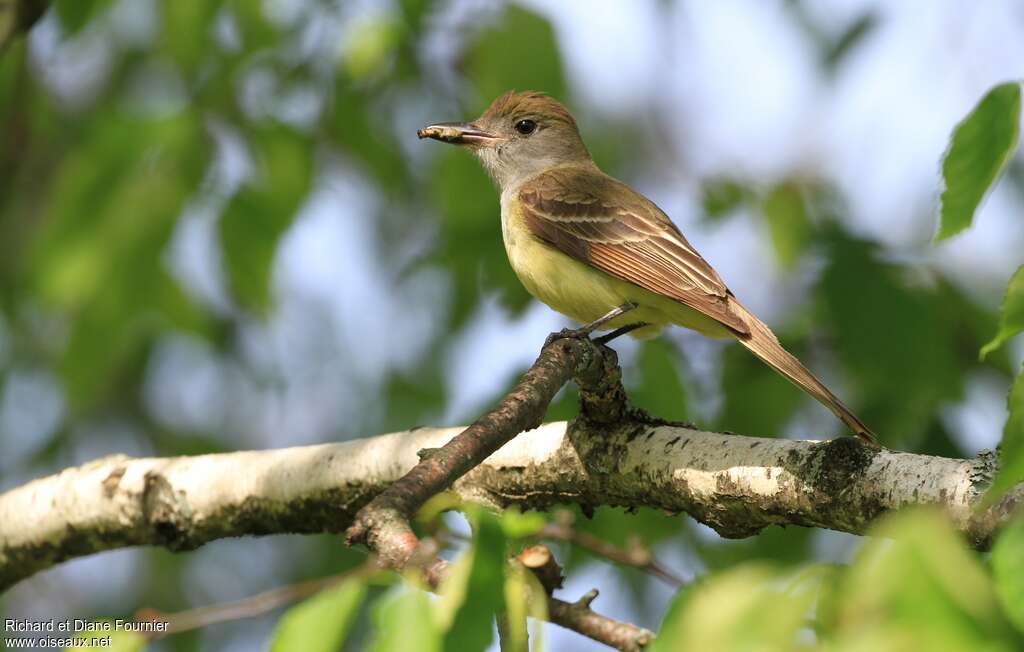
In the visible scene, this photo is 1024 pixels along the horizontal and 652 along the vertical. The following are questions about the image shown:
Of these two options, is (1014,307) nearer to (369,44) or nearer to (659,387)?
(659,387)

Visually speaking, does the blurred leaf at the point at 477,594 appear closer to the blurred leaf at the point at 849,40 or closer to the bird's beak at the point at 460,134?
the blurred leaf at the point at 849,40

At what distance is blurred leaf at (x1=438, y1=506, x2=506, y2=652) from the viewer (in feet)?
6.09

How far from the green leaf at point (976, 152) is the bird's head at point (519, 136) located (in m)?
4.35

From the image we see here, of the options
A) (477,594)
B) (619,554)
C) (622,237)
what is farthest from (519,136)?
(477,594)

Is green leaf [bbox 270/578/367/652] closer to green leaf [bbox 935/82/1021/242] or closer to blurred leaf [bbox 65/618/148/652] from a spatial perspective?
blurred leaf [bbox 65/618/148/652]

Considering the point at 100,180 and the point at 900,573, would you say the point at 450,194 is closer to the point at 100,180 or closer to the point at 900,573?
the point at 100,180

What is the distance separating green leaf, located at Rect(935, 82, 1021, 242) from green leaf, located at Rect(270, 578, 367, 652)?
127 centimetres

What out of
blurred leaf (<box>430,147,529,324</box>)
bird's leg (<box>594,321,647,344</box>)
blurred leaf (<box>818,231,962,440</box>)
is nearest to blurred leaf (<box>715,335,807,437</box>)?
blurred leaf (<box>818,231,962,440</box>)

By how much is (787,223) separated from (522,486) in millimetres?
2676

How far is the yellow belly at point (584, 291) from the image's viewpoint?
546cm

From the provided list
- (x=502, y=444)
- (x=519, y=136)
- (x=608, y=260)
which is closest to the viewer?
(x=502, y=444)

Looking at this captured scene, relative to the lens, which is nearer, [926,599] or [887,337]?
[926,599]

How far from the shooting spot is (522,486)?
4148 mm

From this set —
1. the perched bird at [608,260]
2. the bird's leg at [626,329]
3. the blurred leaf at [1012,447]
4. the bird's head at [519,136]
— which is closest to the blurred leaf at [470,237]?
the perched bird at [608,260]
